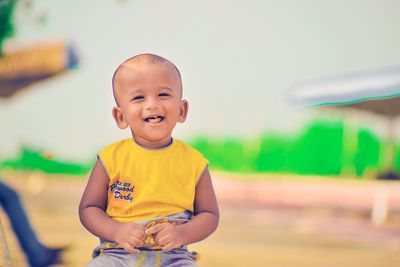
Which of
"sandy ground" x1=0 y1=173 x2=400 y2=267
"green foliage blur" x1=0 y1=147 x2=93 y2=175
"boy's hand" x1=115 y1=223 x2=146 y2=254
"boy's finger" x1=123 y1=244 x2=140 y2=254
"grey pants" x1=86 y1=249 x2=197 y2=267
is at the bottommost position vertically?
"sandy ground" x1=0 y1=173 x2=400 y2=267

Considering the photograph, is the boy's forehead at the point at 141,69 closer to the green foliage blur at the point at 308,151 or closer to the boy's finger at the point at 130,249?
the boy's finger at the point at 130,249

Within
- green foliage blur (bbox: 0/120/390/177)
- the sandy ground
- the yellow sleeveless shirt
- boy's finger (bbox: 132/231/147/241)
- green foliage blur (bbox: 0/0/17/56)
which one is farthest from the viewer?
green foliage blur (bbox: 0/120/390/177)

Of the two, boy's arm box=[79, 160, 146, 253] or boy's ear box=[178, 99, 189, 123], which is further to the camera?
boy's ear box=[178, 99, 189, 123]

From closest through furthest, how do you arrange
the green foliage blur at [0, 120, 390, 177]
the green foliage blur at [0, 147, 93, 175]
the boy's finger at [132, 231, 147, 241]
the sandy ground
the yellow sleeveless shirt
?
1. the boy's finger at [132, 231, 147, 241]
2. the yellow sleeveless shirt
3. the sandy ground
4. the green foliage blur at [0, 147, 93, 175]
5. the green foliage blur at [0, 120, 390, 177]

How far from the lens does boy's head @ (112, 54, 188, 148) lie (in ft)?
4.38

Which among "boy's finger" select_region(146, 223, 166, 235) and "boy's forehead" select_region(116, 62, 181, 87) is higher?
"boy's forehead" select_region(116, 62, 181, 87)

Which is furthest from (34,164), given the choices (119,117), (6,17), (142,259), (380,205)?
(142,259)

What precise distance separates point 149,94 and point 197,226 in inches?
12.6

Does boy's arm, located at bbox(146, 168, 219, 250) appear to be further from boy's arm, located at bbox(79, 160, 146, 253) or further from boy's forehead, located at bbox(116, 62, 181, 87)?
boy's forehead, located at bbox(116, 62, 181, 87)

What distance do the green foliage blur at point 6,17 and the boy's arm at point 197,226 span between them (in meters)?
2.38

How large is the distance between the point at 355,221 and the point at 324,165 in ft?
2.31

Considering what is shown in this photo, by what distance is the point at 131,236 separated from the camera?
4.03ft

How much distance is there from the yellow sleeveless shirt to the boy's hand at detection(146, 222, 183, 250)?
0.08m

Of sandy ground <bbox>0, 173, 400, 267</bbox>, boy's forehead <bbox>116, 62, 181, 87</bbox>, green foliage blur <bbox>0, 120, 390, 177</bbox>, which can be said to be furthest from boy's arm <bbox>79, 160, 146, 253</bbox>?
green foliage blur <bbox>0, 120, 390, 177</bbox>
